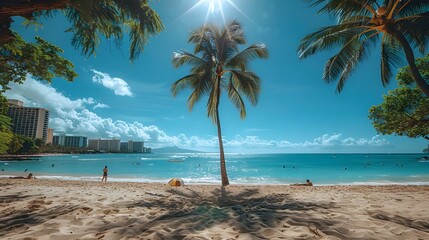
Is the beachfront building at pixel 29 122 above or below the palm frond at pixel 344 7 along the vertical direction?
above

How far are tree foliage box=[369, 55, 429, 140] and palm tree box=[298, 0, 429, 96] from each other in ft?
11.6

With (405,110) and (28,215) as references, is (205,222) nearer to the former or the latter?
(28,215)

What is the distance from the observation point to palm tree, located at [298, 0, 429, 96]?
5636mm

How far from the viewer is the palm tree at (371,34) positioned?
18.5 ft

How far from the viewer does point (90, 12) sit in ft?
12.2

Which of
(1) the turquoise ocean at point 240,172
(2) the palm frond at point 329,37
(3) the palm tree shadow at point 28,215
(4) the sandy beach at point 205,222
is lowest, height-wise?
(1) the turquoise ocean at point 240,172

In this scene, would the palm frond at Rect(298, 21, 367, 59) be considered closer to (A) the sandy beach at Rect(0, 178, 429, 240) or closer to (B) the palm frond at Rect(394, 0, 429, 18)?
(B) the palm frond at Rect(394, 0, 429, 18)

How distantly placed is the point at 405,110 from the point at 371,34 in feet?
18.5

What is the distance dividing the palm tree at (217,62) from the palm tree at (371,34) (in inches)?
208

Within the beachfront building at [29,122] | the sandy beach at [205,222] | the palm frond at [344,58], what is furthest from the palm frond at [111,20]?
the beachfront building at [29,122]

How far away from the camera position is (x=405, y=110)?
10680 mm

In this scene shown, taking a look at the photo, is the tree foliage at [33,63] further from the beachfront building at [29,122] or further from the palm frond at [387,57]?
the beachfront building at [29,122]

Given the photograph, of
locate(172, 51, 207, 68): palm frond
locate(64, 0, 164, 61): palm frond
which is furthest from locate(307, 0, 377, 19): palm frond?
locate(172, 51, 207, 68): palm frond

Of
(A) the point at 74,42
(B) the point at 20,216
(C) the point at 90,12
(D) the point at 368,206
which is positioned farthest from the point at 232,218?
(A) the point at 74,42
